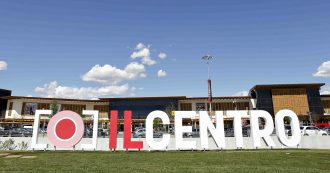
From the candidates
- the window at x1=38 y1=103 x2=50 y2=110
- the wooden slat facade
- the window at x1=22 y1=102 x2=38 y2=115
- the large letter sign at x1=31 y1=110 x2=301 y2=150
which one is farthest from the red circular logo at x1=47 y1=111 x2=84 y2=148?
the wooden slat facade

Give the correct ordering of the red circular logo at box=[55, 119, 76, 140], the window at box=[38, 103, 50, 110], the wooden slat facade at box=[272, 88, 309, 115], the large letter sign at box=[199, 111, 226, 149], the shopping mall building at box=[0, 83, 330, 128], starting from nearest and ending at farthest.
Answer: the red circular logo at box=[55, 119, 76, 140] < the large letter sign at box=[199, 111, 226, 149] < the wooden slat facade at box=[272, 88, 309, 115] < the shopping mall building at box=[0, 83, 330, 128] < the window at box=[38, 103, 50, 110]

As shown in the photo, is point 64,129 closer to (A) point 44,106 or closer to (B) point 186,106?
(B) point 186,106

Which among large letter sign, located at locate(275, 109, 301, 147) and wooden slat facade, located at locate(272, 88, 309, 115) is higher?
wooden slat facade, located at locate(272, 88, 309, 115)

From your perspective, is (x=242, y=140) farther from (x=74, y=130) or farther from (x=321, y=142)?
(x=74, y=130)

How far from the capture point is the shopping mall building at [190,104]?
242 feet

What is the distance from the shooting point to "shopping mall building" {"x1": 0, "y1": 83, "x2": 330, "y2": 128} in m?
73.8

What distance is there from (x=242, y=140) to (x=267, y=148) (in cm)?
315

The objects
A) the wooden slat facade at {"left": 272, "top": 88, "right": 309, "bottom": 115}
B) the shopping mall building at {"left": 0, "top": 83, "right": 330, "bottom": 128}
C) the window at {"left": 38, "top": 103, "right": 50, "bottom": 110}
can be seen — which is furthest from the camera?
the window at {"left": 38, "top": 103, "right": 50, "bottom": 110}

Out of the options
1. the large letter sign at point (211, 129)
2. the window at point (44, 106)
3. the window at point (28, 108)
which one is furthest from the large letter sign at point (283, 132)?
the window at point (28, 108)

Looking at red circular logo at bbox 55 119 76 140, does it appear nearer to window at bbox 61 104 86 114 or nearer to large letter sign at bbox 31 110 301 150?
Answer: large letter sign at bbox 31 110 301 150

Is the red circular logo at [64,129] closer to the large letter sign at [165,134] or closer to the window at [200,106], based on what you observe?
the large letter sign at [165,134]

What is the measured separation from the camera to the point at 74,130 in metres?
22.4

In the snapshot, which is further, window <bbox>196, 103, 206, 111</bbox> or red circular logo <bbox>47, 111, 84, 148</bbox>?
window <bbox>196, 103, 206, 111</bbox>

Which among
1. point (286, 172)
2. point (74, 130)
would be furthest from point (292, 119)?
point (74, 130)
